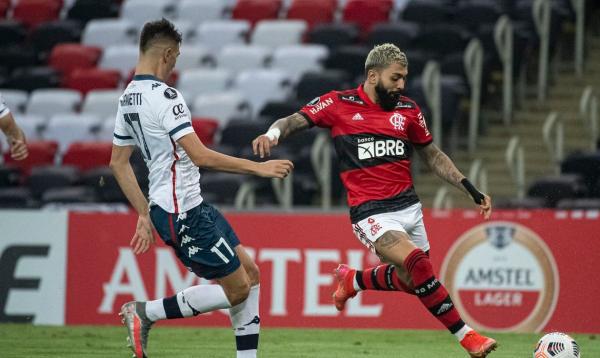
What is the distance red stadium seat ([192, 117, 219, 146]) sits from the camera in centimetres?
1766

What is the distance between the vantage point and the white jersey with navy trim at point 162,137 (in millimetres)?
8781

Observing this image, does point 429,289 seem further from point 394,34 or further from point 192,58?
point 192,58

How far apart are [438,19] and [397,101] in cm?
920

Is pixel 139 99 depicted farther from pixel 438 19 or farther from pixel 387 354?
pixel 438 19

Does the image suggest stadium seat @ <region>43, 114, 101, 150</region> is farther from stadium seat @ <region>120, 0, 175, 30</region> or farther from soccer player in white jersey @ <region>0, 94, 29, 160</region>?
soccer player in white jersey @ <region>0, 94, 29, 160</region>

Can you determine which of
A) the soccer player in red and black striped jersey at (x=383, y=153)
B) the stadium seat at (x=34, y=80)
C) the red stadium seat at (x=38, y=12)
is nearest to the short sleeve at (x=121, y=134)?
the soccer player in red and black striped jersey at (x=383, y=153)

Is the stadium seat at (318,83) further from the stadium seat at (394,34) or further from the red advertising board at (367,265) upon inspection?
the red advertising board at (367,265)

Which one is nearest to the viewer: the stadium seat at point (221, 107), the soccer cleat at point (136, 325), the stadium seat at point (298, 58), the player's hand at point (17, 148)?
the soccer cleat at point (136, 325)

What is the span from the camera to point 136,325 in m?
9.37

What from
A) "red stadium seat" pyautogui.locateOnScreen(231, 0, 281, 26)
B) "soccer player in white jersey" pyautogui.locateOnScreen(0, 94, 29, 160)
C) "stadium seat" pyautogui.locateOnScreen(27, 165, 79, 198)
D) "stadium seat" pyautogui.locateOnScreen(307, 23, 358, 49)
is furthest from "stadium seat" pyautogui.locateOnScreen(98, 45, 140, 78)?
"soccer player in white jersey" pyautogui.locateOnScreen(0, 94, 29, 160)

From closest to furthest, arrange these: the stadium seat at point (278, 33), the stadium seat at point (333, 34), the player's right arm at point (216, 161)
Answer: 1. the player's right arm at point (216, 161)
2. the stadium seat at point (333, 34)
3. the stadium seat at point (278, 33)

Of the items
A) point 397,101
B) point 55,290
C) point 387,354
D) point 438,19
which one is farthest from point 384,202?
point 438,19

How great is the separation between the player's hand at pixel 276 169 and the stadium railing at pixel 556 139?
352 inches

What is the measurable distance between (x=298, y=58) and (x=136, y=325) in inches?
406
